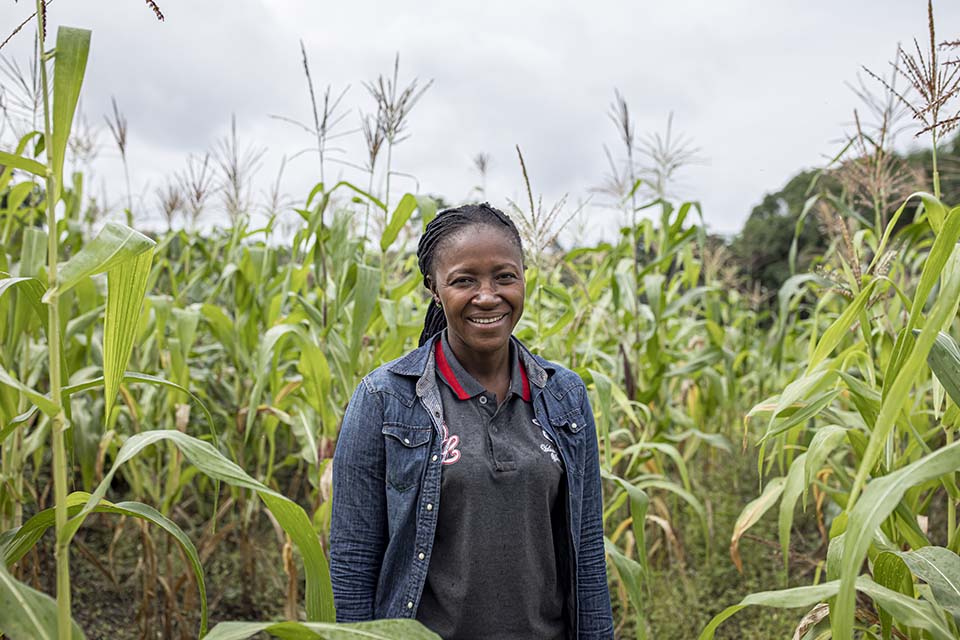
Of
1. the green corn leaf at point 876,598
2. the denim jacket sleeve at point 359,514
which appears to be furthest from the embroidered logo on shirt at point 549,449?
the green corn leaf at point 876,598

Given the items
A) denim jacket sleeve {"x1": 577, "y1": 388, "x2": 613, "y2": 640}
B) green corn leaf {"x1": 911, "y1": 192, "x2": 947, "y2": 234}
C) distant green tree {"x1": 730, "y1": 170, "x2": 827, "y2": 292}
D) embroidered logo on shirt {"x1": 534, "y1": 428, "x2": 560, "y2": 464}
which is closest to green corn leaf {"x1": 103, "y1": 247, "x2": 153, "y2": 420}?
embroidered logo on shirt {"x1": 534, "y1": 428, "x2": 560, "y2": 464}

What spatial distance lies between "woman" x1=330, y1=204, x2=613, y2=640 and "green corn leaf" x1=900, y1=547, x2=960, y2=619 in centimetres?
63

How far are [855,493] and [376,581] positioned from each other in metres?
0.97

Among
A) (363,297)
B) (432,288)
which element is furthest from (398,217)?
(432,288)

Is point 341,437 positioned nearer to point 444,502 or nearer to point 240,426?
point 444,502

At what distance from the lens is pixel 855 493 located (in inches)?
38.5

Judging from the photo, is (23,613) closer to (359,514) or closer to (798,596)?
(359,514)

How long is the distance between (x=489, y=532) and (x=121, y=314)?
31.2 inches

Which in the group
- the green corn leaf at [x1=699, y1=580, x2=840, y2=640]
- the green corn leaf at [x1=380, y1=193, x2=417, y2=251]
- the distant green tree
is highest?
the distant green tree

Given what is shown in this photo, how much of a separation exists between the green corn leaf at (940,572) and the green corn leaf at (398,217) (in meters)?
1.73

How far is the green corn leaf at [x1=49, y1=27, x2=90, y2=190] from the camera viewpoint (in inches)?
37.4

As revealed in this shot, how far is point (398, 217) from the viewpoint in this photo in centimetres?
253

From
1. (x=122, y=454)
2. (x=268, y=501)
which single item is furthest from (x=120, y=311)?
(x=268, y=501)

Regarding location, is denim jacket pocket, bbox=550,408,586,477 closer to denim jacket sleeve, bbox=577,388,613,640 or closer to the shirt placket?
denim jacket sleeve, bbox=577,388,613,640
